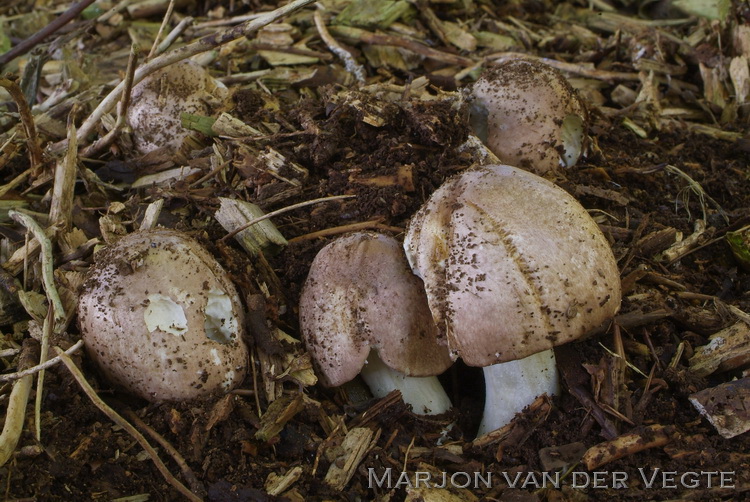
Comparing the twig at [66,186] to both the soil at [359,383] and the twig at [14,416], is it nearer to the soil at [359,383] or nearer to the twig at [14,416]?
the soil at [359,383]

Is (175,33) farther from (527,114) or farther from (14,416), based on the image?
(14,416)

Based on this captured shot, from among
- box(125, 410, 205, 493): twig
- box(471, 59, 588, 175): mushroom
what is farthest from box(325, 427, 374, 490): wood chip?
box(471, 59, 588, 175): mushroom

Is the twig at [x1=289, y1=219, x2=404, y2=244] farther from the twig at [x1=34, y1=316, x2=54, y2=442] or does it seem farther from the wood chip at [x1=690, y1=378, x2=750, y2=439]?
the wood chip at [x1=690, y1=378, x2=750, y2=439]

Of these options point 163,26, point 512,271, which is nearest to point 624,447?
point 512,271

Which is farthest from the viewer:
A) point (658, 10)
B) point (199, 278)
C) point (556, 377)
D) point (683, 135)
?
point (658, 10)

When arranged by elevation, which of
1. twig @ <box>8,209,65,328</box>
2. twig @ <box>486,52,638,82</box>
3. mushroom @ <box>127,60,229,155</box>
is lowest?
twig @ <box>486,52,638,82</box>

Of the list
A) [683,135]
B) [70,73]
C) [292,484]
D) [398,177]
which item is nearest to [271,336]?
[292,484]

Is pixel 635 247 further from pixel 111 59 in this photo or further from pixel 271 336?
pixel 111 59
